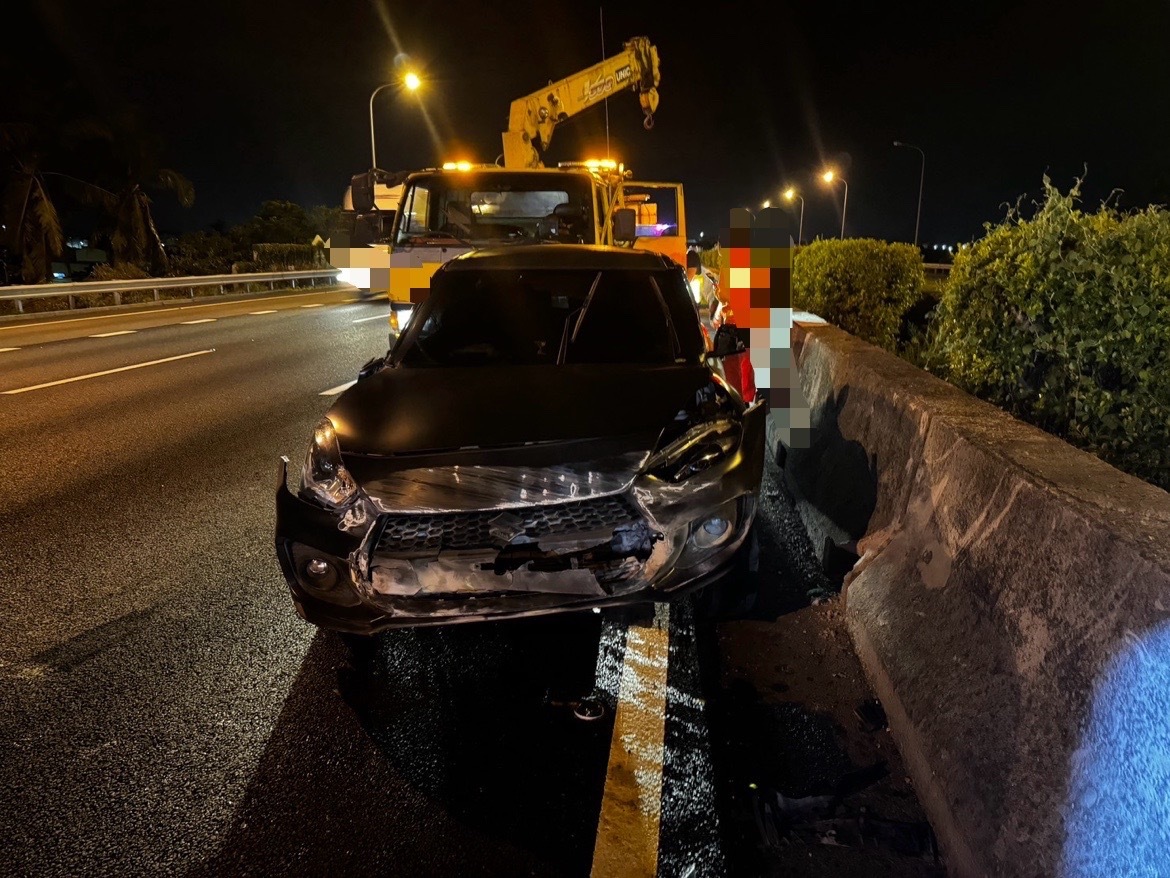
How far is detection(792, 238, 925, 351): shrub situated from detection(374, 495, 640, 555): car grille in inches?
274

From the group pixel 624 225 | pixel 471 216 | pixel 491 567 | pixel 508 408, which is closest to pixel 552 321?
pixel 508 408

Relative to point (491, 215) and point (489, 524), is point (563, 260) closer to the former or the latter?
point (489, 524)

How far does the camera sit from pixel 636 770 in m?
2.60

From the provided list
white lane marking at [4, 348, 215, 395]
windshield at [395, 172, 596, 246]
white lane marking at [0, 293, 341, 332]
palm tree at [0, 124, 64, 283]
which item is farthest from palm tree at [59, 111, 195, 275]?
windshield at [395, 172, 596, 246]

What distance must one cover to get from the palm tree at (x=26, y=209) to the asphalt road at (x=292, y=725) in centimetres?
2804

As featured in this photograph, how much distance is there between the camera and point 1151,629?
166 centimetres

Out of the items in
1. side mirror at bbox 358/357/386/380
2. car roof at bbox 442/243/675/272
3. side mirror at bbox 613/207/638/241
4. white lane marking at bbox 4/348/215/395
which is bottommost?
white lane marking at bbox 4/348/215/395

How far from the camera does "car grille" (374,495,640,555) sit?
2.88 metres

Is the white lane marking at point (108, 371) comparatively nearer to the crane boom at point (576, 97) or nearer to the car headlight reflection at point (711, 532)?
the crane boom at point (576, 97)

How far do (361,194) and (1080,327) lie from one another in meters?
8.19

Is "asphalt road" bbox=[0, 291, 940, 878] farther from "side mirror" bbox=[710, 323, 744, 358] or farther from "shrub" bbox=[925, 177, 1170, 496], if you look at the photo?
"shrub" bbox=[925, 177, 1170, 496]

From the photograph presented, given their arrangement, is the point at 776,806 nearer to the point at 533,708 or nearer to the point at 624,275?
the point at 533,708

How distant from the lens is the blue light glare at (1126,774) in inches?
61.8

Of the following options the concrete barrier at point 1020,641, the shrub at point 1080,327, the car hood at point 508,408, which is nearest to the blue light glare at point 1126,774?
the concrete barrier at point 1020,641
